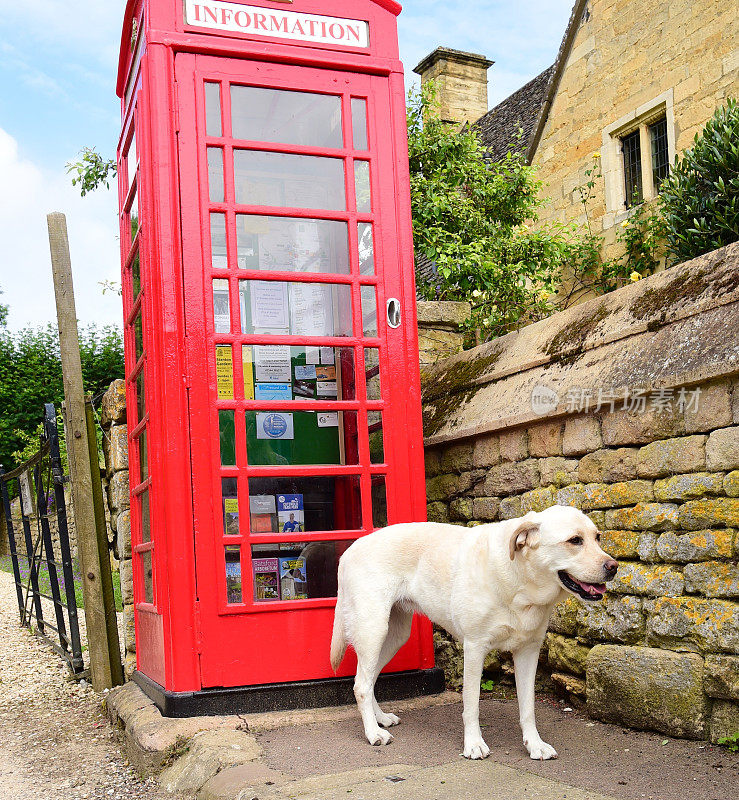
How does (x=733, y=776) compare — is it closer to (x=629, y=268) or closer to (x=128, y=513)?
(x=128, y=513)

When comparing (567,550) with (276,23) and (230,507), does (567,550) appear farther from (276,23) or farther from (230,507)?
(276,23)

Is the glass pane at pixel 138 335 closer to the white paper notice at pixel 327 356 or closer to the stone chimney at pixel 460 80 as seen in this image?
the white paper notice at pixel 327 356

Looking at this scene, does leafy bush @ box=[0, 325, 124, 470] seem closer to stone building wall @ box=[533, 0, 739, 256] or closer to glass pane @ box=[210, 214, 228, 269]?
stone building wall @ box=[533, 0, 739, 256]

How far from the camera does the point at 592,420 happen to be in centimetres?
370

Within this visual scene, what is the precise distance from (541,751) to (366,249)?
102 inches

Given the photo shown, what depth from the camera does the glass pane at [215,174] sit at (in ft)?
13.9

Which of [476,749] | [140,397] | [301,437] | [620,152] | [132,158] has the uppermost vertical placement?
[620,152]

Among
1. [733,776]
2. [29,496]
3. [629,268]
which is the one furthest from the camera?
[629,268]

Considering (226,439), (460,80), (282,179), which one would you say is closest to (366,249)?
(282,179)

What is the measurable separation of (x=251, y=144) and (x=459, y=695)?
2.97 metres

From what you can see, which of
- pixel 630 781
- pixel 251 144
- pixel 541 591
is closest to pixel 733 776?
pixel 630 781

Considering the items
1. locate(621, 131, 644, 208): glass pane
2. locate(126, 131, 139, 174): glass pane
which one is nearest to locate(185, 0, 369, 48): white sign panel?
locate(126, 131, 139, 174): glass pane

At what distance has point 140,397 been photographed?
4.84 metres

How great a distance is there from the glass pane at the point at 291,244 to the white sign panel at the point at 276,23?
973 mm
